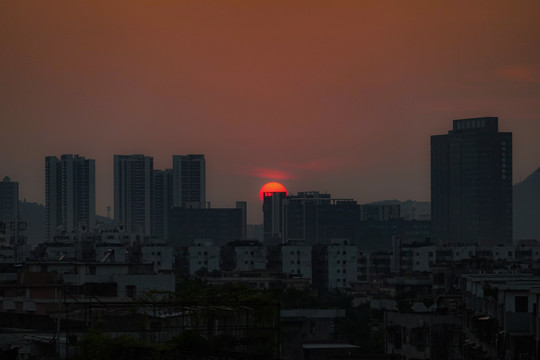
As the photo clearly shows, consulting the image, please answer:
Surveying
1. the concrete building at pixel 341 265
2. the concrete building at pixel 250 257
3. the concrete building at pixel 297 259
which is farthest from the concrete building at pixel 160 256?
the concrete building at pixel 341 265

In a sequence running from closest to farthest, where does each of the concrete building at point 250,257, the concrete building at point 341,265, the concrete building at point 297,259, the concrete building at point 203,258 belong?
the concrete building at point 297,259 < the concrete building at point 341,265 < the concrete building at point 250,257 < the concrete building at point 203,258

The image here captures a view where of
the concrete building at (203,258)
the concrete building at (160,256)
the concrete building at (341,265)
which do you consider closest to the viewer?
the concrete building at (341,265)

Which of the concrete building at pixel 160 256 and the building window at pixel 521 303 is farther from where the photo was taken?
the concrete building at pixel 160 256

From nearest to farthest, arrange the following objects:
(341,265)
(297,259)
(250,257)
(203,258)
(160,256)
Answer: (297,259) < (341,265) < (160,256) < (250,257) < (203,258)

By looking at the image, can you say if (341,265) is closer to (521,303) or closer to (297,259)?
(297,259)

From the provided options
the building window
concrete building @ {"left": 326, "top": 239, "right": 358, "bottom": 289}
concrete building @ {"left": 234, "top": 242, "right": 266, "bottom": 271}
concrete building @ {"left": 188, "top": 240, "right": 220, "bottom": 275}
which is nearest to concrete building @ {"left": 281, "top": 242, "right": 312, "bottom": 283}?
concrete building @ {"left": 326, "top": 239, "right": 358, "bottom": 289}

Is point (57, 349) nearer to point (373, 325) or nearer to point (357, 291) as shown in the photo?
point (373, 325)

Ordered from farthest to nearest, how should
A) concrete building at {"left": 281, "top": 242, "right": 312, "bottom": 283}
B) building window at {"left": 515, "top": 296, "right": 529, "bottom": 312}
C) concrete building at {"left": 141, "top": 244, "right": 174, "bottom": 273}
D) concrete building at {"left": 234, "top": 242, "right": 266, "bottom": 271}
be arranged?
1. concrete building at {"left": 234, "top": 242, "right": 266, "bottom": 271}
2. concrete building at {"left": 141, "top": 244, "right": 174, "bottom": 273}
3. concrete building at {"left": 281, "top": 242, "right": 312, "bottom": 283}
4. building window at {"left": 515, "top": 296, "right": 529, "bottom": 312}

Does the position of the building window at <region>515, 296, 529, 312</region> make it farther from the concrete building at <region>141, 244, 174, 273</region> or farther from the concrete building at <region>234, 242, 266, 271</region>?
the concrete building at <region>234, 242, 266, 271</region>

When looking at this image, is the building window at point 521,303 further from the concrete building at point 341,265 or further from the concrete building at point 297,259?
the concrete building at point 341,265

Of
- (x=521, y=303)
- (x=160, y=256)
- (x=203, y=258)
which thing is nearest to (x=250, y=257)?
(x=203, y=258)

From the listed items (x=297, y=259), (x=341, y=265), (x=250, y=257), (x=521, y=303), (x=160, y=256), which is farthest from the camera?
(x=250, y=257)
